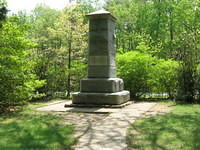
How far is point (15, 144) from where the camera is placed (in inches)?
199

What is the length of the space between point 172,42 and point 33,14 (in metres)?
28.0

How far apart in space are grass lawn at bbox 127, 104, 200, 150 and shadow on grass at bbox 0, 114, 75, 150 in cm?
138

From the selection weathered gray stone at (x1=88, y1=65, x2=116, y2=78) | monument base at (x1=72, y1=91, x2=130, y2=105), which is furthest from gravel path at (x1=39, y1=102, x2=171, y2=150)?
weathered gray stone at (x1=88, y1=65, x2=116, y2=78)

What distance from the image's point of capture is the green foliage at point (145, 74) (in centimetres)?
1452

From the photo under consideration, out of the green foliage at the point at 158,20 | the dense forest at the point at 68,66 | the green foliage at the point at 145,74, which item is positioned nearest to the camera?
the dense forest at the point at 68,66

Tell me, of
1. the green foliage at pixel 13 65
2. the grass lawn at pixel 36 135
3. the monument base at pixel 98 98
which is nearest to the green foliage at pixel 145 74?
the monument base at pixel 98 98

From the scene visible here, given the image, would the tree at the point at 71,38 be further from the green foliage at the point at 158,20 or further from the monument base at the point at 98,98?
the green foliage at the point at 158,20

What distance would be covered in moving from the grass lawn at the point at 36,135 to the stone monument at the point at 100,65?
3655mm

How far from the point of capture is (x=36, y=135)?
5.76 metres

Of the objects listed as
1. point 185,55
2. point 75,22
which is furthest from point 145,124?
point 75,22

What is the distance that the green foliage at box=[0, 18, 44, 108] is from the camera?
9164 mm

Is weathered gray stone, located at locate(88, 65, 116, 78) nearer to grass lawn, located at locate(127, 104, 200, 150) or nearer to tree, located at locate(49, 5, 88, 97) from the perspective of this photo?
grass lawn, located at locate(127, 104, 200, 150)

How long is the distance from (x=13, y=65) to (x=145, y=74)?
7930 mm

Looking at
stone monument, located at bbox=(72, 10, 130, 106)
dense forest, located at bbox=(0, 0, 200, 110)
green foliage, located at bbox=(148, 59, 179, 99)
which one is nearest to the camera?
dense forest, located at bbox=(0, 0, 200, 110)
